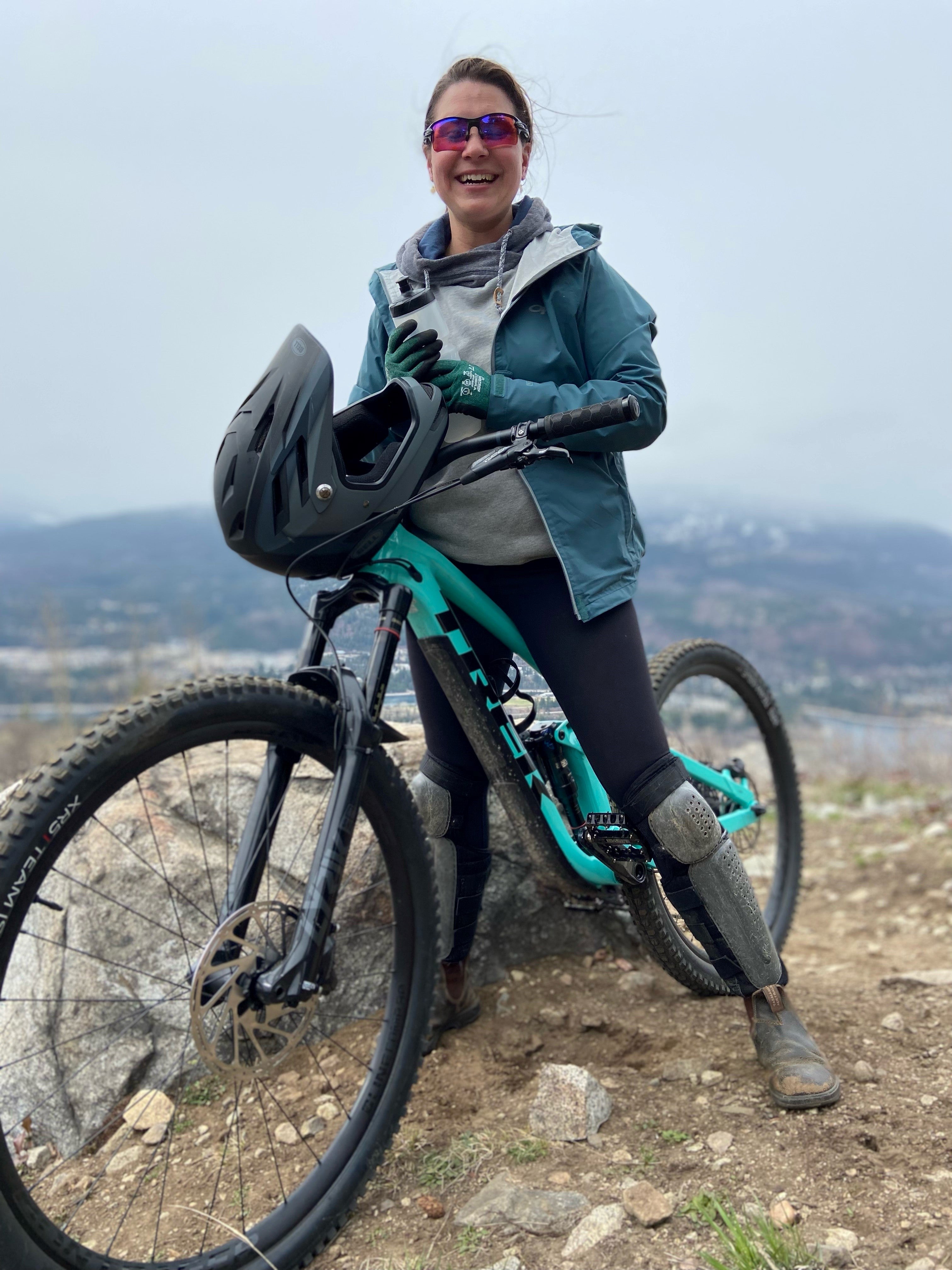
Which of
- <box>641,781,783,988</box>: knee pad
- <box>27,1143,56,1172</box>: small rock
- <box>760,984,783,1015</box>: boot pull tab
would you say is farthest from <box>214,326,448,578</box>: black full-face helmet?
<box>27,1143,56,1172</box>: small rock

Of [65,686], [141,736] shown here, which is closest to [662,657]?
[141,736]

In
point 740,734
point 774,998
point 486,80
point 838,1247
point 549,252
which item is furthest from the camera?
point 740,734

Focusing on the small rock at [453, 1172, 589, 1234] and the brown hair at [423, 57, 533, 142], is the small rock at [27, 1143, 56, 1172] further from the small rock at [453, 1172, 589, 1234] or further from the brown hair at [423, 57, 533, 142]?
the brown hair at [423, 57, 533, 142]

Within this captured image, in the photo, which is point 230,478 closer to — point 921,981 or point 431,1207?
point 431,1207

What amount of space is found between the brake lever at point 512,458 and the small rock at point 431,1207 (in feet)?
4.90

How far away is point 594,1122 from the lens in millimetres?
2213

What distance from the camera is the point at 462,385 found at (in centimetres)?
195

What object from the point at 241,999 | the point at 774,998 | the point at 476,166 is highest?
the point at 476,166

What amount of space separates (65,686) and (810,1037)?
2199 centimetres

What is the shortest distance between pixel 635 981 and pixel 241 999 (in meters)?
1.65

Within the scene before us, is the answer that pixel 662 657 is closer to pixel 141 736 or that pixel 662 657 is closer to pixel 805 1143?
pixel 805 1143

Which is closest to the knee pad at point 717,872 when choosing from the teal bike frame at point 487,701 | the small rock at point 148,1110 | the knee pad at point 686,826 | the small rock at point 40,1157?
the knee pad at point 686,826

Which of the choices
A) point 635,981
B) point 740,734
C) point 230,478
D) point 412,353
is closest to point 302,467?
point 230,478

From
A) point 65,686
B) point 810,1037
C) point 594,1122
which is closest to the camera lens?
point 594,1122
